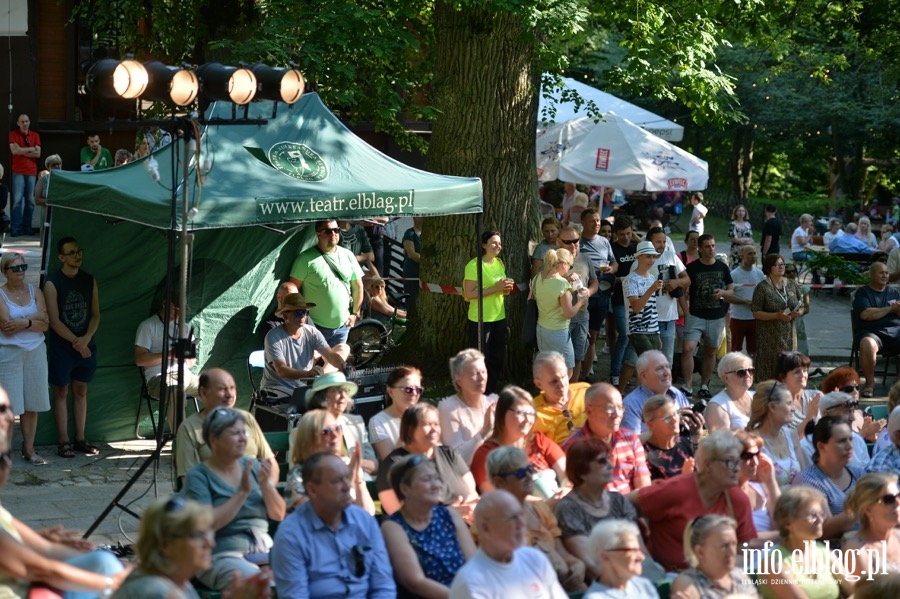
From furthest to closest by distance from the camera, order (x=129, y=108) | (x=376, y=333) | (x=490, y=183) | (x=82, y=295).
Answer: (x=129, y=108), (x=490, y=183), (x=376, y=333), (x=82, y=295)

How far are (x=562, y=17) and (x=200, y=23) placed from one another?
6.64 meters

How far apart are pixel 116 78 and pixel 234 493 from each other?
269cm

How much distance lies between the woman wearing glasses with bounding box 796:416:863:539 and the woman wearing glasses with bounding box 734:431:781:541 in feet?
0.89

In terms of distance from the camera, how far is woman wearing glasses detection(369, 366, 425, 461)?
24.7 feet

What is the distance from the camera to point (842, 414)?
800 cm

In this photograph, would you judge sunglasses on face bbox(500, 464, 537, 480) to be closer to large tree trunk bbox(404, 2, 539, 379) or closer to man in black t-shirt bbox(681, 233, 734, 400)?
large tree trunk bbox(404, 2, 539, 379)

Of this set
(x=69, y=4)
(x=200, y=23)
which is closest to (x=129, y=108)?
(x=69, y=4)

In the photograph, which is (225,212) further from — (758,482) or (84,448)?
(758,482)

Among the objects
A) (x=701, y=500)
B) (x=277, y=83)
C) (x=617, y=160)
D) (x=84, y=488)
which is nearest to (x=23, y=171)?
(x=617, y=160)

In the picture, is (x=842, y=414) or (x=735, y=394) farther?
(x=735, y=394)

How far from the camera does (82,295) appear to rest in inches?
386

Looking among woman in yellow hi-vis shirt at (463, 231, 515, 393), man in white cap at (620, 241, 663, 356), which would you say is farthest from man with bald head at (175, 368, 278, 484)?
man in white cap at (620, 241, 663, 356)

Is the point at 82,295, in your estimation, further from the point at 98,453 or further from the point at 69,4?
the point at 69,4

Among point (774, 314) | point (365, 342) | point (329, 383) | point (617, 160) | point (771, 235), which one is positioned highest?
point (329, 383)
